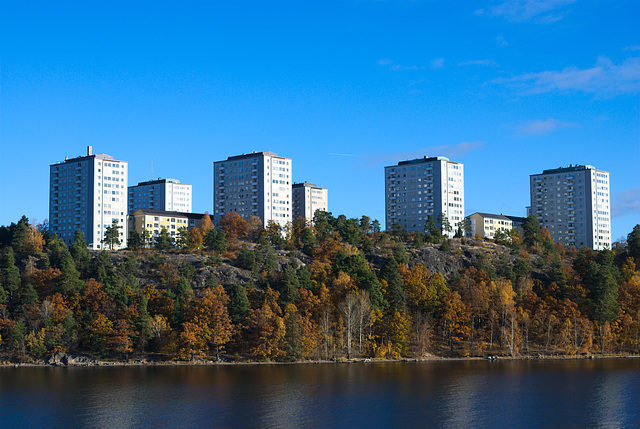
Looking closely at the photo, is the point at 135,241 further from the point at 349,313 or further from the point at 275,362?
the point at 349,313

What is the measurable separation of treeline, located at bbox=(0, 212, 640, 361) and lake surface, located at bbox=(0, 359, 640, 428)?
12.0 metres

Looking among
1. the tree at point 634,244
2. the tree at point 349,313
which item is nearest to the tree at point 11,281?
the tree at point 349,313

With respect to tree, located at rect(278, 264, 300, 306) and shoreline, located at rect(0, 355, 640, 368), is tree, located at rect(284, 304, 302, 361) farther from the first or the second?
tree, located at rect(278, 264, 300, 306)

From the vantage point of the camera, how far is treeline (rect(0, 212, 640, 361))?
136 m

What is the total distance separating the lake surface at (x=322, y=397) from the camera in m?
75.8

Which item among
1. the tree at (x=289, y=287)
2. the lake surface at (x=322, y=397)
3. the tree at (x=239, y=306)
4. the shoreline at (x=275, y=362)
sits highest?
the tree at (x=289, y=287)

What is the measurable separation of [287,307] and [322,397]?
169ft

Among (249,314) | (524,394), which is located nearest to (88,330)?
(249,314)

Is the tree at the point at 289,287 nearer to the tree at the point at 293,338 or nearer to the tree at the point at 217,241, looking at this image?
the tree at the point at 293,338

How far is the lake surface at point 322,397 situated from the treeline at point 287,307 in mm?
11985

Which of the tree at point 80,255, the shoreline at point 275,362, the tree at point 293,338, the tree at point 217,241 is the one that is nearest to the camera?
the shoreline at point 275,362

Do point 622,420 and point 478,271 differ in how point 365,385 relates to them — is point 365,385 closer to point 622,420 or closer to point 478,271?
→ point 622,420

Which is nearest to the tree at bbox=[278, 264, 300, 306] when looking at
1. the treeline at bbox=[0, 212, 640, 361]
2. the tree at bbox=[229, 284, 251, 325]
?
the treeline at bbox=[0, 212, 640, 361]

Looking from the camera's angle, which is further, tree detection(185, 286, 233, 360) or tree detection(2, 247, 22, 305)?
tree detection(2, 247, 22, 305)
